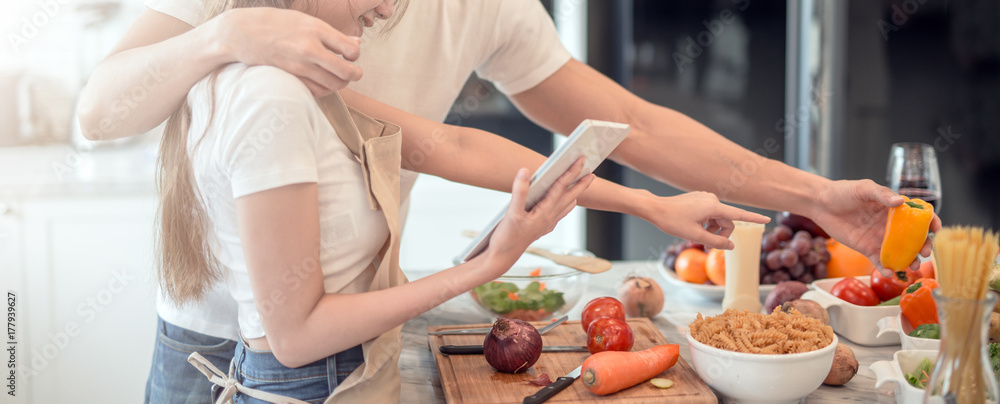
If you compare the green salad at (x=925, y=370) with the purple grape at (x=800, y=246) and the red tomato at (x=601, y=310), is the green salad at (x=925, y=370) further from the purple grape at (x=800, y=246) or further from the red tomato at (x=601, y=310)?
the purple grape at (x=800, y=246)

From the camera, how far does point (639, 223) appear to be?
3201 millimetres

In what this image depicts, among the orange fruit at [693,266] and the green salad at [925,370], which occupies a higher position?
the green salad at [925,370]

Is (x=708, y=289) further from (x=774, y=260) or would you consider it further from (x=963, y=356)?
(x=963, y=356)

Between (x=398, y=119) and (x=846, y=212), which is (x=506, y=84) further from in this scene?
(x=846, y=212)

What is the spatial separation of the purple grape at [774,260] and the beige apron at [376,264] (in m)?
0.91

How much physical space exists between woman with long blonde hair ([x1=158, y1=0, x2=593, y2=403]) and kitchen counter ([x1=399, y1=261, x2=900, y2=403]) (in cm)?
17

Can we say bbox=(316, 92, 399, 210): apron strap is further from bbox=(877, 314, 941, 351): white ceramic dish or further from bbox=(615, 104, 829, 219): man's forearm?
bbox=(877, 314, 941, 351): white ceramic dish

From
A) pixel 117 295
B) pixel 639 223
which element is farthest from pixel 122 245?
pixel 639 223

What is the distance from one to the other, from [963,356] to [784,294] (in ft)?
2.05

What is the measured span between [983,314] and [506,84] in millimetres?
1090

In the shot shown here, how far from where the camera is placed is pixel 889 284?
4.55 feet

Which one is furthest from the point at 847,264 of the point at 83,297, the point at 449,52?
the point at 83,297

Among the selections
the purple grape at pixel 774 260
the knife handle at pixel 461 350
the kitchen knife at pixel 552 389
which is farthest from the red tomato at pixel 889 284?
the knife handle at pixel 461 350

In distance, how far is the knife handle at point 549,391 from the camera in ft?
3.47
